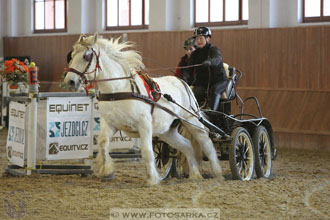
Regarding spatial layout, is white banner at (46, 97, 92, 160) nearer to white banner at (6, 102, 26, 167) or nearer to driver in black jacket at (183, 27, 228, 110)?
white banner at (6, 102, 26, 167)

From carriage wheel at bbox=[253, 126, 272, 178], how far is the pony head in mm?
1828

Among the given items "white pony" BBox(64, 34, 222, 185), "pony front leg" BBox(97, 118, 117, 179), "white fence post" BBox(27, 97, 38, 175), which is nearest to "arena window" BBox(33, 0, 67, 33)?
"white fence post" BBox(27, 97, 38, 175)

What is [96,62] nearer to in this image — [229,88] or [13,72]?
[229,88]

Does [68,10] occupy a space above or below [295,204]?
above

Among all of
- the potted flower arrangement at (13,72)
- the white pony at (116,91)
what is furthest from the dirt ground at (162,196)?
the potted flower arrangement at (13,72)

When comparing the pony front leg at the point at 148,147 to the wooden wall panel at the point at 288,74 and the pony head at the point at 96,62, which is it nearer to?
the pony head at the point at 96,62

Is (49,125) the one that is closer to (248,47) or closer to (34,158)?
(34,158)

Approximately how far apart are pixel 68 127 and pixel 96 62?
1.62 m

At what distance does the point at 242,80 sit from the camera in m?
12.0

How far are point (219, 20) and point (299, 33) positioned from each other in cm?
228

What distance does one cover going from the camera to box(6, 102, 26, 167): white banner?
7241mm

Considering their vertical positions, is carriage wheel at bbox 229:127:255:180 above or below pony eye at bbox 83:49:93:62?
below

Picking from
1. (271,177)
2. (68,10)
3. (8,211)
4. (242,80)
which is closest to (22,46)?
(68,10)

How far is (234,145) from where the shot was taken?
22.0ft
